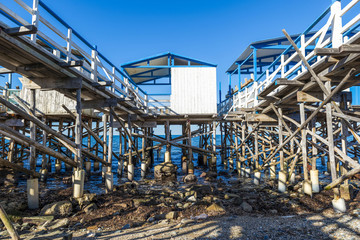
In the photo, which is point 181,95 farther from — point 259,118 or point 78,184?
point 78,184

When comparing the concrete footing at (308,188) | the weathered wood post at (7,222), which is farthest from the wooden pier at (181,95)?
the weathered wood post at (7,222)

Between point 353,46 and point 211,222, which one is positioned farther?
point 211,222

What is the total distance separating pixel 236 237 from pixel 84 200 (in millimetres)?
4790

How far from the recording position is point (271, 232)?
4820 mm

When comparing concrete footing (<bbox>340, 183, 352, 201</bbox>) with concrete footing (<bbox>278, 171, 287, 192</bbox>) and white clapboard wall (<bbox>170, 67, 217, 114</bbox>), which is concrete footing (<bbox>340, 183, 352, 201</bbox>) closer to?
concrete footing (<bbox>278, 171, 287, 192</bbox>)

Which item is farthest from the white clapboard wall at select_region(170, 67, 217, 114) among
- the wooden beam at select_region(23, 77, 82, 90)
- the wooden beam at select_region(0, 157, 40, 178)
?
the wooden beam at select_region(0, 157, 40, 178)

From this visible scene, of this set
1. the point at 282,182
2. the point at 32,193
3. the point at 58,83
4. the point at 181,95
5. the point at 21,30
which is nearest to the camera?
the point at 21,30

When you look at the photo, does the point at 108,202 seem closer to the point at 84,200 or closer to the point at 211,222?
the point at 84,200

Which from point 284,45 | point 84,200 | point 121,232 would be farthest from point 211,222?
point 284,45

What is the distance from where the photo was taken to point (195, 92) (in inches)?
587

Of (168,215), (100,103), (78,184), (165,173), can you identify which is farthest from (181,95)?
(168,215)

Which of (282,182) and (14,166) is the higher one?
(14,166)

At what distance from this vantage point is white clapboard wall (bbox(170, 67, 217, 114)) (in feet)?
48.7

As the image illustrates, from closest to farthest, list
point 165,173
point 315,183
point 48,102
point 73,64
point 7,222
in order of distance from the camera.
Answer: point 7,222 → point 73,64 → point 315,183 → point 165,173 → point 48,102
